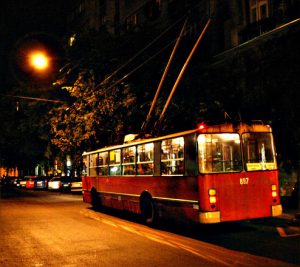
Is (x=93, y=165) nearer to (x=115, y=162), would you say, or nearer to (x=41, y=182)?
(x=115, y=162)

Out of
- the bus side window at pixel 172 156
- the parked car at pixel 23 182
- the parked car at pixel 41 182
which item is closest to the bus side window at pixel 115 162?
the bus side window at pixel 172 156

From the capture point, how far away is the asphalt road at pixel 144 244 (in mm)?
7766

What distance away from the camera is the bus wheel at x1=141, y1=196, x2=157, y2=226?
39.8 ft

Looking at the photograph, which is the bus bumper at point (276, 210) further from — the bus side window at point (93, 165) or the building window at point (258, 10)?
the building window at point (258, 10)

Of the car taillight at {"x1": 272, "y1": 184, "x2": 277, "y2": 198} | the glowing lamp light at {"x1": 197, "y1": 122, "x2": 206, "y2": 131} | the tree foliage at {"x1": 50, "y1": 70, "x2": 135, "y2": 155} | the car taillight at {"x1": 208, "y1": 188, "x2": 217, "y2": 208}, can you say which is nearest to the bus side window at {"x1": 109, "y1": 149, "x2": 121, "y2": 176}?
the glowing lamp light at {"x1": 197, "y1": 122, "x2": 206, "y2": 131}

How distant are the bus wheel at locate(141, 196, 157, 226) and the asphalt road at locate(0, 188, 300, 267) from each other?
0.27 metres

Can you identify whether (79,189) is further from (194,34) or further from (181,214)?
(181,214)

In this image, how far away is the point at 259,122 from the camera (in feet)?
35.0

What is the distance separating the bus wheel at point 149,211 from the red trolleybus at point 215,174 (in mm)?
37

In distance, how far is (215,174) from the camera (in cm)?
986

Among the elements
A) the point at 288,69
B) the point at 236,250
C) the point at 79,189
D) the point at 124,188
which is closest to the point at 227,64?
the point at 288,69

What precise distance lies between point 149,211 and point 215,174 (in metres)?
3.54

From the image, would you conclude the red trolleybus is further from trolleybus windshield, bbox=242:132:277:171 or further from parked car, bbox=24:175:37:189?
parked car, bbox=24:175:37:189

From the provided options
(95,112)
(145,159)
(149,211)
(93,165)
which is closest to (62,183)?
(95,112)
